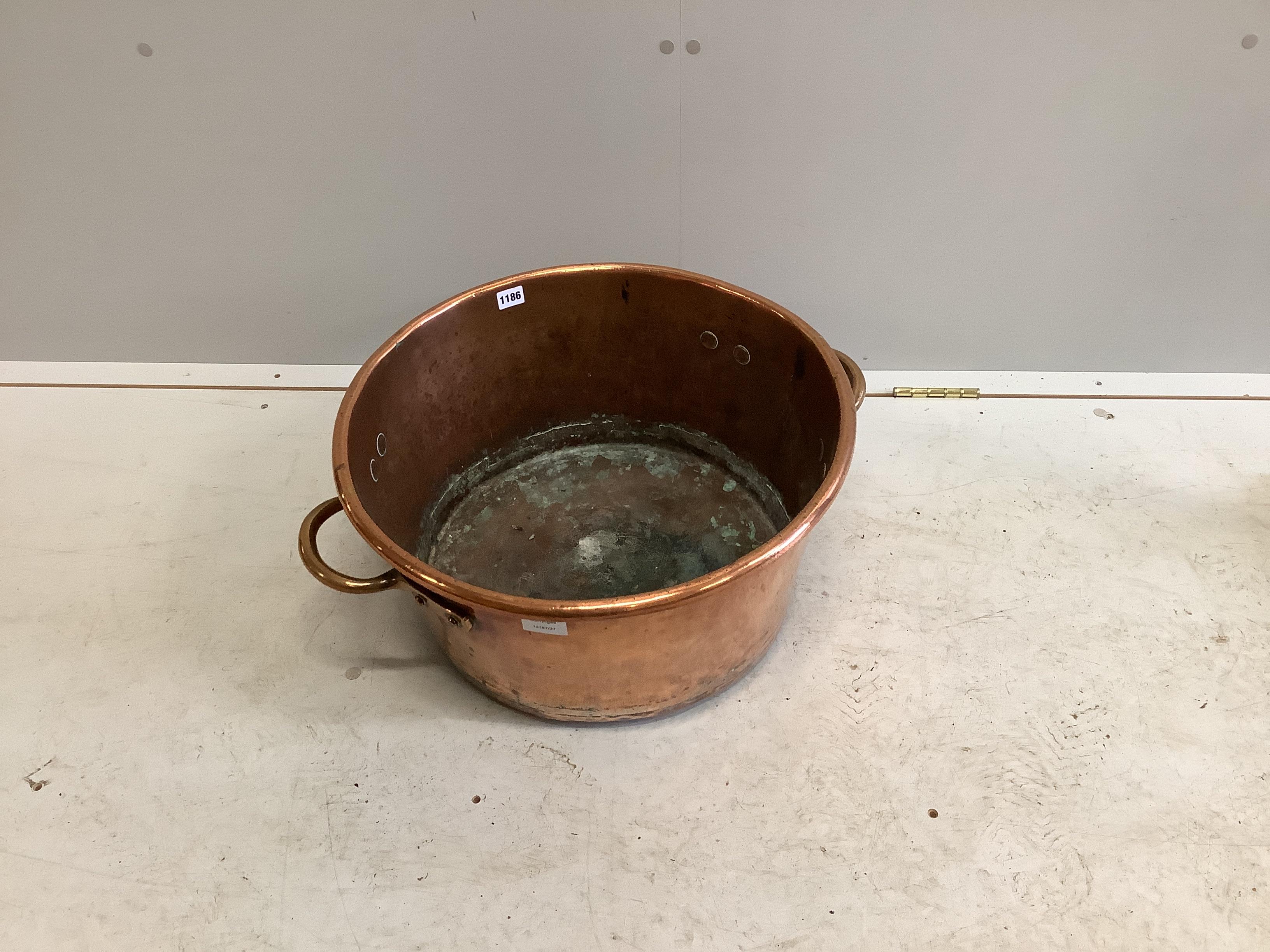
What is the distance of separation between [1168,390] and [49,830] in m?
1.63

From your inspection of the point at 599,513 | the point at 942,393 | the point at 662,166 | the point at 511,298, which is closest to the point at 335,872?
the point at 599,513

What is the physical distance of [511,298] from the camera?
113cm

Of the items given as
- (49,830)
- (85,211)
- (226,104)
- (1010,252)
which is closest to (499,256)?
(226,104)

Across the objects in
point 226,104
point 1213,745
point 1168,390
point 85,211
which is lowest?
point 1213,745

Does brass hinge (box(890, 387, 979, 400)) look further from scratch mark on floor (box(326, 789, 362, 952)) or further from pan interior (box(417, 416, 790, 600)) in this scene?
scratch mark on floor (box(326, 789, 362, 952))

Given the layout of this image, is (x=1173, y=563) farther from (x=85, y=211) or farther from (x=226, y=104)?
(x=85, y=211)

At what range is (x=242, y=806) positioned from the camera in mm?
906

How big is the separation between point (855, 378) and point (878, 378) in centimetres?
43

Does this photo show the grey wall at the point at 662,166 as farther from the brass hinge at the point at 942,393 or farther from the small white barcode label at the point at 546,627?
the small white barcode label at the point at 546,627

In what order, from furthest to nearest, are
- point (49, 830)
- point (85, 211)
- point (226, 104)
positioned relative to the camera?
point (85, 211) → point (226, 104) → point (49, 830)

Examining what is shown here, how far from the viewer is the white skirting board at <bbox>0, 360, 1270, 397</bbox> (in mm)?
1354

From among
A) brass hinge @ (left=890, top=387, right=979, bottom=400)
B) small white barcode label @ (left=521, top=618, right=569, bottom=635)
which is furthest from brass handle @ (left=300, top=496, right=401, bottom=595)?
brass hinge @ (left=890, top=387, right=979, bottom=400)

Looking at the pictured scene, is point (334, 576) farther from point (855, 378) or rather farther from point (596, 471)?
point (855, 378)

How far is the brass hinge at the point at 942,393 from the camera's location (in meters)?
1.34
